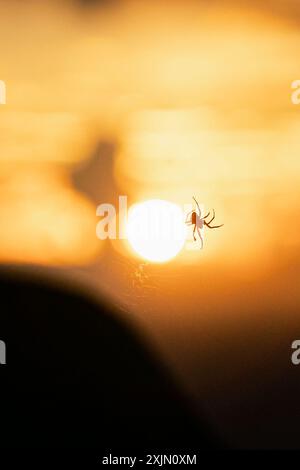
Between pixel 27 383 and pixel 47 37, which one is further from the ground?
pixel 47 37

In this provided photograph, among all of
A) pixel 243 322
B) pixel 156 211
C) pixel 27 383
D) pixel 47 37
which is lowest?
pixel 27 383

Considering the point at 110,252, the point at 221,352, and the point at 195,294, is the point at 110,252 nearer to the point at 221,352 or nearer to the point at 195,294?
the point at 195,294

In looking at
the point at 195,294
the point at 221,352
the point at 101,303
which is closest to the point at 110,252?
the point at 101,303

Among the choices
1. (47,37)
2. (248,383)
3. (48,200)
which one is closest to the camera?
(47,37)

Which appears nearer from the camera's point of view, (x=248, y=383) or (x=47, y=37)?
(x=47, y=37)

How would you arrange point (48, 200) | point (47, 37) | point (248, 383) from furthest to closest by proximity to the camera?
point (248, 383)
point (48, 200)
point (47, 37)
